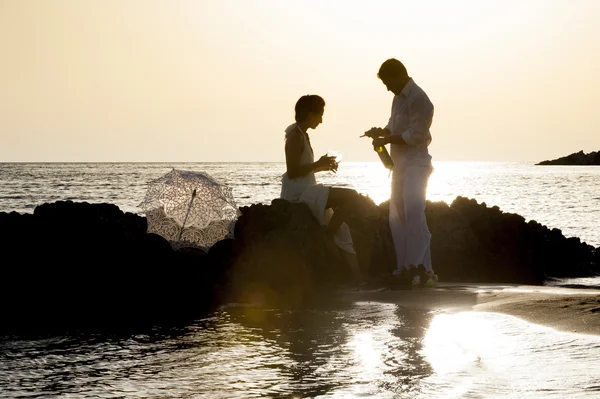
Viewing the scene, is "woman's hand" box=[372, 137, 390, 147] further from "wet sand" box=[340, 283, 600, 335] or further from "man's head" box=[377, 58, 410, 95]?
"wet sand" box=[340, 283, 600, 335]

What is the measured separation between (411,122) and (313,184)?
146 cm

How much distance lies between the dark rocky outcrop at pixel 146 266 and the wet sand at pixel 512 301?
3.06 ft

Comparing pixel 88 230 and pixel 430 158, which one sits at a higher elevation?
pixel 430 158

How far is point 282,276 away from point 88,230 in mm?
2513

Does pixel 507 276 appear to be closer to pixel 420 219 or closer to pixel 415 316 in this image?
pixel 420 219

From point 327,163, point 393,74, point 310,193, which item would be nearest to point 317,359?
point 327,163

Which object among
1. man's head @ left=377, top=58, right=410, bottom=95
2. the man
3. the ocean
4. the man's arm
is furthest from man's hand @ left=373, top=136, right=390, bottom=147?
the ocean

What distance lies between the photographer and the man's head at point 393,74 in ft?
31.6

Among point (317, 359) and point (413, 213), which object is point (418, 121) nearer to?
point (413, 213)

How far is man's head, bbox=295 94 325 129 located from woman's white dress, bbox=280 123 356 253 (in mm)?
153

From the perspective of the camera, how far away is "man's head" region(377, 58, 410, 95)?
9.62m

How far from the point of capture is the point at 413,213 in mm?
9867

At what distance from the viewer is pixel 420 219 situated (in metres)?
9.88

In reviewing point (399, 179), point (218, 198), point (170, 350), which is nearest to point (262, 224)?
point (218, 198)
